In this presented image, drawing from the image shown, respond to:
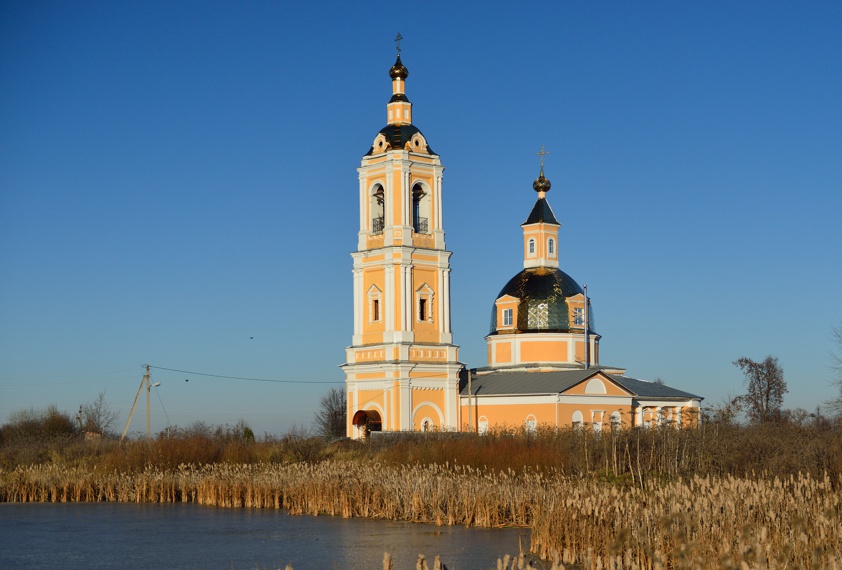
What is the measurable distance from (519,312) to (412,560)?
39.8m

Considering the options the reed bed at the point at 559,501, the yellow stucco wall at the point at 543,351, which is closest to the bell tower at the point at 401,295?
the yellow stucco wall at the point at 543,351

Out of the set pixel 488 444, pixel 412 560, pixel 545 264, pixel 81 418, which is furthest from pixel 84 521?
pixel 545 264

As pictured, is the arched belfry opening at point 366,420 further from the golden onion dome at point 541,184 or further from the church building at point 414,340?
the golden onion dome at point 541,184

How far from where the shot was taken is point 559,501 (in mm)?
19062

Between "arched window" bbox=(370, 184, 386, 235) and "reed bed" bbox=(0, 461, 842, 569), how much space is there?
67.8ft

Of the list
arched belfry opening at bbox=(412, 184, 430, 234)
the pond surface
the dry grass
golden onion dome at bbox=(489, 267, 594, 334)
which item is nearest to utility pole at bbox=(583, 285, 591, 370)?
golden onion dome at bbox=(489, 267, 594, 334)

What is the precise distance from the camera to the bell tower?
161 ft

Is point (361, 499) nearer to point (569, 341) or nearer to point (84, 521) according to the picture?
point (84, 521)

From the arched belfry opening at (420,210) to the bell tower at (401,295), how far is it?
0.04 meters

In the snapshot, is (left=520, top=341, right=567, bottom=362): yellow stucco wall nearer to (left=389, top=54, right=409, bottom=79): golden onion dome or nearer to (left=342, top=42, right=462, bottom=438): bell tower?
(left=342, top=42, right=462, bottom=438): bell tower

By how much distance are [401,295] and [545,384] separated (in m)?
7.12

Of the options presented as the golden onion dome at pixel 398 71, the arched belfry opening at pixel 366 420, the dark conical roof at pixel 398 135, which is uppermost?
the golden onion dome at pixel 398 71

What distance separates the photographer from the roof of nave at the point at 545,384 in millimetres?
49884

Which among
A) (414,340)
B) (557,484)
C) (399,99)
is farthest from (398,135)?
(557,484)
